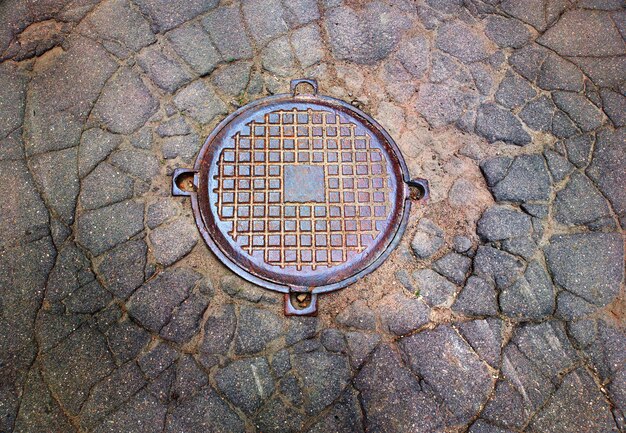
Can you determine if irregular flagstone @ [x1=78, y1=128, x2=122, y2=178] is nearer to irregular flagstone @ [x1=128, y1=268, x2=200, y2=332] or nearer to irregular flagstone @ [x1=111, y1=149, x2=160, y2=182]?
irregular flagstone @ [x1=111, y1=149, x2=160, y2=182]

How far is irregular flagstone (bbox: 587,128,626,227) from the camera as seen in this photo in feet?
9.18

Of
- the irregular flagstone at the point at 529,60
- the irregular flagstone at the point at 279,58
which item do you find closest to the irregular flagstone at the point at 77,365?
the irregular flagstone at the point at 279,58

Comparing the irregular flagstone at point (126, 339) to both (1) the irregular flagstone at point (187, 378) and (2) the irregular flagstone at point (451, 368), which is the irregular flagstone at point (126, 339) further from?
(2) the irregular flagstone at point (451, 368)

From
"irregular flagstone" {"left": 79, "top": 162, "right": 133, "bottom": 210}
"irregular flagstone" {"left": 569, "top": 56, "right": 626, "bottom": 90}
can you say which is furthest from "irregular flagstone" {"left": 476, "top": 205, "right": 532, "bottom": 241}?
"irregular flagstone" {"left": 79, "top": 162, "right": 133, "bottom": 210}

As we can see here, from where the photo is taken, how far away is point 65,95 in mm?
2871

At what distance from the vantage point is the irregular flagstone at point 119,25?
303cm

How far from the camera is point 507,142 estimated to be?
292 centimetres

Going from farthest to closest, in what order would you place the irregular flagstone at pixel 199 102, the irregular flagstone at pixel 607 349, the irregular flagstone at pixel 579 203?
the irregular flagstone at pixel 199 102 < the irregular flagstone at pixel 579 203 < the irregular flagstone at pixel 607 349

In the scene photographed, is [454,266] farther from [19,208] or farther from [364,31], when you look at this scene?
[19,208]

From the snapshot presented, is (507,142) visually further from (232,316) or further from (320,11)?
(232,316)

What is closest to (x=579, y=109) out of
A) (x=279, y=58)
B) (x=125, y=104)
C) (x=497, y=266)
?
(x=497, y=266)

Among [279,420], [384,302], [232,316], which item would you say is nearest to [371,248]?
[384,302]

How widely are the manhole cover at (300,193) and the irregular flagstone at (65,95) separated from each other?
2.21ft

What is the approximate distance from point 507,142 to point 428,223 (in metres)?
0.70
